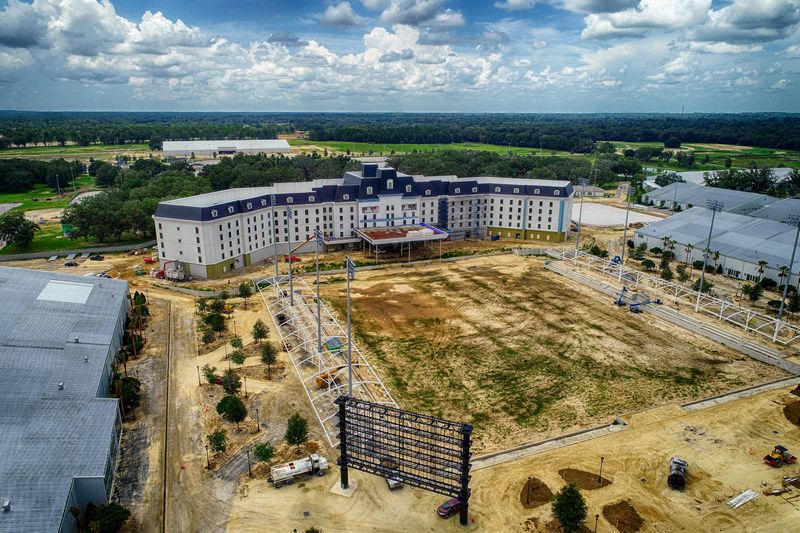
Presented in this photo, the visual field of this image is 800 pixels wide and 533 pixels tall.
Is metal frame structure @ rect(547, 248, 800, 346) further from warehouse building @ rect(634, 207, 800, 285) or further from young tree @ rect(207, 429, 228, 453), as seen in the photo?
young tree @ rect(207, 429, 228, 453)

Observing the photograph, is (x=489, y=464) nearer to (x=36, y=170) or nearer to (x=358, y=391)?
(x=358, y=391)

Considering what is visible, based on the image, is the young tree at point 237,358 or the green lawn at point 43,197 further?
the green lawn at point 43,197

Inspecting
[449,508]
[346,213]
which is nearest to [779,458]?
[449,508]

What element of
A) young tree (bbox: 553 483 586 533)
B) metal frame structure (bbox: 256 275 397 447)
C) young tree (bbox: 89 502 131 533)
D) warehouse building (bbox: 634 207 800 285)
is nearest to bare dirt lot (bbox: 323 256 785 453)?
metal frame structure (bbox: 256 275 397 447)

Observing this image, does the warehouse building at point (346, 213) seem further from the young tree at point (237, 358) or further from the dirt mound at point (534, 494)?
the dirt mound at point (534, 494)

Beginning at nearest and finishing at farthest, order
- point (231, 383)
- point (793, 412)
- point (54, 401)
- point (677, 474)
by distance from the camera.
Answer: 1. point (677, 474)
2. point (54, 401)
3. point (793, 412)
4. point (231, 383)

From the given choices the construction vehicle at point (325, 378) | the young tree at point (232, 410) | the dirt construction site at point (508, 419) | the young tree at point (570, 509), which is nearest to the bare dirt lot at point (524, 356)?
the dirt construction site at point (508, 419)

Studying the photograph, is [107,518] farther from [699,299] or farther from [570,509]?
[699,299]
